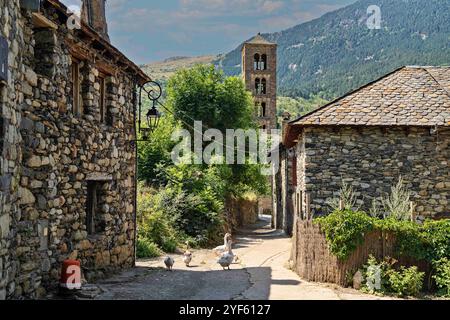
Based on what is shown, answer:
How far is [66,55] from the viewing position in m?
10.2

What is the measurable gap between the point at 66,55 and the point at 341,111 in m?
9.62

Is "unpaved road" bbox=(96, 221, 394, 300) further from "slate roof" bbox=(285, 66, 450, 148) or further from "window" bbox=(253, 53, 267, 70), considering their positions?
"window" bbox=(253, 53, 267, 70)

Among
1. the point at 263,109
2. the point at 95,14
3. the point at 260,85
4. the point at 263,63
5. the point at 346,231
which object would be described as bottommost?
the point at 346,231

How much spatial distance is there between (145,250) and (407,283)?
9005 millimetres

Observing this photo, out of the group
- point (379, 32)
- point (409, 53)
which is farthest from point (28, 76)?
point (379, 32)

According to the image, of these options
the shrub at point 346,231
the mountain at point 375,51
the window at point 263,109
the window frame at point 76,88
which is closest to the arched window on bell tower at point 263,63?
the window at point 263,109

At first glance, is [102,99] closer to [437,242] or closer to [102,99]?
[102,99]

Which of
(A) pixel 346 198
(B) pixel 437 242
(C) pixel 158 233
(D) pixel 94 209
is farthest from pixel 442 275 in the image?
(C) pixel 158 233

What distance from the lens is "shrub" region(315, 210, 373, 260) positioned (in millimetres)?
12328

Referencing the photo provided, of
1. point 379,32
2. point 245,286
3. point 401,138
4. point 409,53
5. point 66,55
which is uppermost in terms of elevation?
point 379,32

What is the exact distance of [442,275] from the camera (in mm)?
12102

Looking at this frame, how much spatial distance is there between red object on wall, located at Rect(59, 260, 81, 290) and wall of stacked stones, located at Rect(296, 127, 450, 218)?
892 cm
